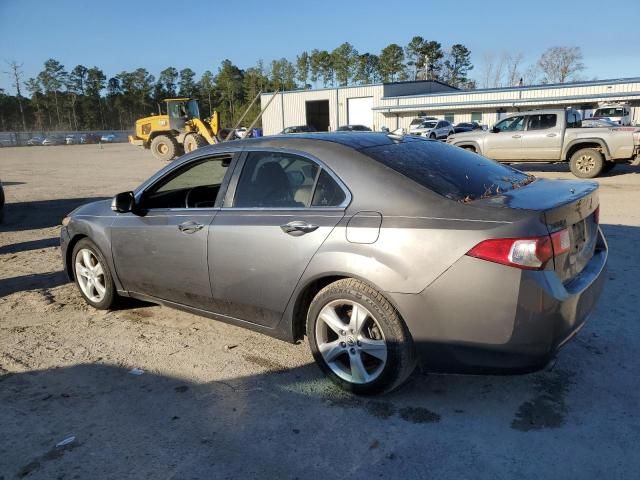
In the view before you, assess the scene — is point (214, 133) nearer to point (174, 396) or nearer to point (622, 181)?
point (622, 181)

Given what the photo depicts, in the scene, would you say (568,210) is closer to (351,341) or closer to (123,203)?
(351,341)

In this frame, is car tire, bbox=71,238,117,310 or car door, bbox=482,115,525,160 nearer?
car tire, bbox=71,238,117,310

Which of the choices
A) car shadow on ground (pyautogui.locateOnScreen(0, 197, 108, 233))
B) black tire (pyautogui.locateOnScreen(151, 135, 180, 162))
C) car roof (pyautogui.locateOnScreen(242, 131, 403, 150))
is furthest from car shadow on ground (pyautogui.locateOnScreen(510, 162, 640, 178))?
black tire (pyautogui.locateOnScreen(151, 135, 180, 162))

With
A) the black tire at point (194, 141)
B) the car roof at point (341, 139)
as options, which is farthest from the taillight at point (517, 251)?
the black tire at point (194, 141)

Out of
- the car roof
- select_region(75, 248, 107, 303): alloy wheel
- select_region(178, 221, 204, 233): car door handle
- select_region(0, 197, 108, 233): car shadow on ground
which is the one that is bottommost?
select_region(0, 197, 108, 233): car shadow on ground

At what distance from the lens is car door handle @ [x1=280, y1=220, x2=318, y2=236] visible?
3207 mm

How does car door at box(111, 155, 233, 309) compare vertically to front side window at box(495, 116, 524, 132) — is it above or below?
below

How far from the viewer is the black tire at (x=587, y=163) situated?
13.7 metres

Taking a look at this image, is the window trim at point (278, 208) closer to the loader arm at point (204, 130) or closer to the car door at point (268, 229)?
the car door at point (268, 229)

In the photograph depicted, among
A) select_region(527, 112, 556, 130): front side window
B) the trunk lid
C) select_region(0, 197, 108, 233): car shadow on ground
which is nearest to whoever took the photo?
the trunk lid

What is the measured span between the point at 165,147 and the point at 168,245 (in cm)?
2529

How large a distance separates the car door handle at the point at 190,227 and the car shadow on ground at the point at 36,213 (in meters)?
6.52

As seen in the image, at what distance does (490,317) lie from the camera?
2668 mm

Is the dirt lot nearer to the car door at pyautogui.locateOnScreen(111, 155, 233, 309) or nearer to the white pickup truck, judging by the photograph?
the car door at pyautogui.locateOnScreen(111, 155, 233, 309)
